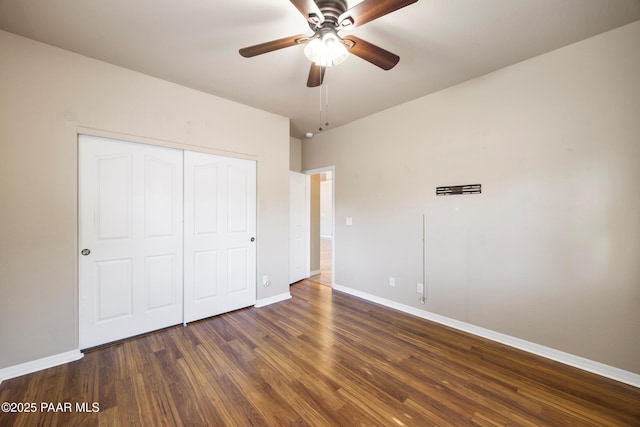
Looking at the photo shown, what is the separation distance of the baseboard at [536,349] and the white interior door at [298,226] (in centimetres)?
183

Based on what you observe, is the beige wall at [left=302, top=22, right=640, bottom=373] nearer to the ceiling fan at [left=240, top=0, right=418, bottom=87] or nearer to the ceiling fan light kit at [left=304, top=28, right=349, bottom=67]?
the ceiling fan at [left=240, top=0, right=418, bottom=87]

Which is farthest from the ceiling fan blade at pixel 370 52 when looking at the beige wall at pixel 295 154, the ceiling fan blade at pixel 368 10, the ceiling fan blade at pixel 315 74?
the beige wall at pixel 295 154

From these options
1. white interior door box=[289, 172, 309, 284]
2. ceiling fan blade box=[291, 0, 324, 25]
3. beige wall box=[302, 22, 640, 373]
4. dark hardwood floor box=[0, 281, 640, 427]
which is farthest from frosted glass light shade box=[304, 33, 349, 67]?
white interior door box=[289, 172, 309, 284]

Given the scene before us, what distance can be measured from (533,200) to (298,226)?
3332 mm

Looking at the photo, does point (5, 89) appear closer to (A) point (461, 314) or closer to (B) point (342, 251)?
(B) point (342, 251)

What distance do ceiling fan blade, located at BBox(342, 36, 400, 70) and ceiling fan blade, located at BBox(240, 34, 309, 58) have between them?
29cm

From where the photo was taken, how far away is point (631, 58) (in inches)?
75.7

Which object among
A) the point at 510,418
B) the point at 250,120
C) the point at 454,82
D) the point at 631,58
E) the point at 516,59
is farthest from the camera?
the point at 250,120

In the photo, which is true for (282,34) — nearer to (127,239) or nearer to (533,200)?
(127,239)

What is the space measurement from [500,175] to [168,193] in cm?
362

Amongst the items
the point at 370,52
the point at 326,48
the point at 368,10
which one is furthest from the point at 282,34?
the point at 368,10

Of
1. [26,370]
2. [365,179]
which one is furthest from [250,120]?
[26,370]

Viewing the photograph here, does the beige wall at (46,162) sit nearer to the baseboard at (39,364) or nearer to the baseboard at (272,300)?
the baseboard at (39,364)

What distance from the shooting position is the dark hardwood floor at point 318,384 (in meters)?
1.62
